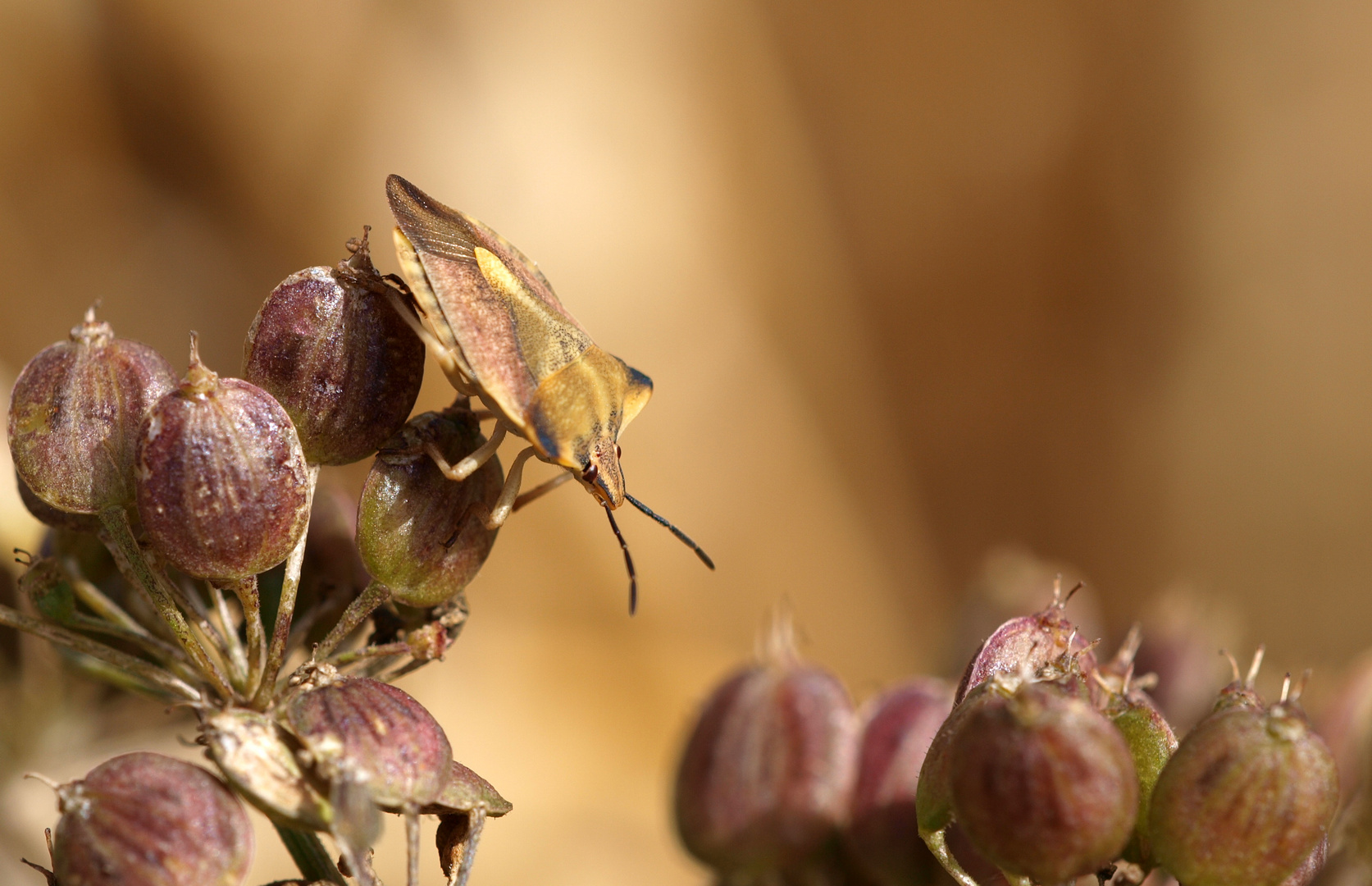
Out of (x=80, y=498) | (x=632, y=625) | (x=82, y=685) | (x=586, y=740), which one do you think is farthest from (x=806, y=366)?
(x=80, y=498)

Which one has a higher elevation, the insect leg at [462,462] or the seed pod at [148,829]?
the insect leg at [462,462]

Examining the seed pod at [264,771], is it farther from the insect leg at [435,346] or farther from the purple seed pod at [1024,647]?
the purple seed pod at [1024,647]

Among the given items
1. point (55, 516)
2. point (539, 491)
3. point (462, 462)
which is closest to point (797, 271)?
point (539, 491)

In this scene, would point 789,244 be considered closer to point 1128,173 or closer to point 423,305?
point 1128,173

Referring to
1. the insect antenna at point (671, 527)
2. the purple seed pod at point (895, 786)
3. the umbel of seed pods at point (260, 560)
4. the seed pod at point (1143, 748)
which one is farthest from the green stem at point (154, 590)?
the seed pod at point (1143, 748)

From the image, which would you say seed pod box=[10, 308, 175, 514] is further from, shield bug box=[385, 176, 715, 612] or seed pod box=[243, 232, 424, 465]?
shield bug box=[385, 176, 715, 612]
